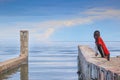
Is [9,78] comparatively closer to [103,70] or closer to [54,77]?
[54,77]

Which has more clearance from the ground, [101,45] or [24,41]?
[24,41]

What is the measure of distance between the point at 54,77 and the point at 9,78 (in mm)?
2699

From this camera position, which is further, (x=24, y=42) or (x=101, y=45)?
(x=24, y=42)

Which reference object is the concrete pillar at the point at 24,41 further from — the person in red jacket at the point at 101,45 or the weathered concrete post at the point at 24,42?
the person in red jacket at the point at 101,45

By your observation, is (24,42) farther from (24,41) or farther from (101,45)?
(101,45)

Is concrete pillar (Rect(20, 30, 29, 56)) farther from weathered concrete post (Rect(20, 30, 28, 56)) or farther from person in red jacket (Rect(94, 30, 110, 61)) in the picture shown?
person in red jacket (Rect(94, 30, 110, 61))

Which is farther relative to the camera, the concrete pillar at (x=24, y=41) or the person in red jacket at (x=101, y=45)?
the concrete pillar at (x=24, y=41)

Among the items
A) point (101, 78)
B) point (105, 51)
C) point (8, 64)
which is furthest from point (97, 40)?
point (8, 64)

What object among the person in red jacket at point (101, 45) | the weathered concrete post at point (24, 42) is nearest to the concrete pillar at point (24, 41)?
the weathered concrete post at point (24, 42)

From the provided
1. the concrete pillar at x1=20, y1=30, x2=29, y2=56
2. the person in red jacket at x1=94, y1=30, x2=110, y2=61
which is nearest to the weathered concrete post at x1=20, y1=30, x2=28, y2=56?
the concrete pillar at x1=20, y1=30, x2=29, y2=56

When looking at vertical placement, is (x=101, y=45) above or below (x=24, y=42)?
below

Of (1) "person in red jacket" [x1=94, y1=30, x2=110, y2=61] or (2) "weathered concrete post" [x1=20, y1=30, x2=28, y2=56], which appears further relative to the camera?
(2) "weathered concrete post" [x1=20, y1=30, x2=28, y2=56]

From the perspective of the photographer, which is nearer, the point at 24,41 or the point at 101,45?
the point at 101,45

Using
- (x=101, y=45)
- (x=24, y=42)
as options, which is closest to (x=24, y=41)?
(x=24, y=42)
